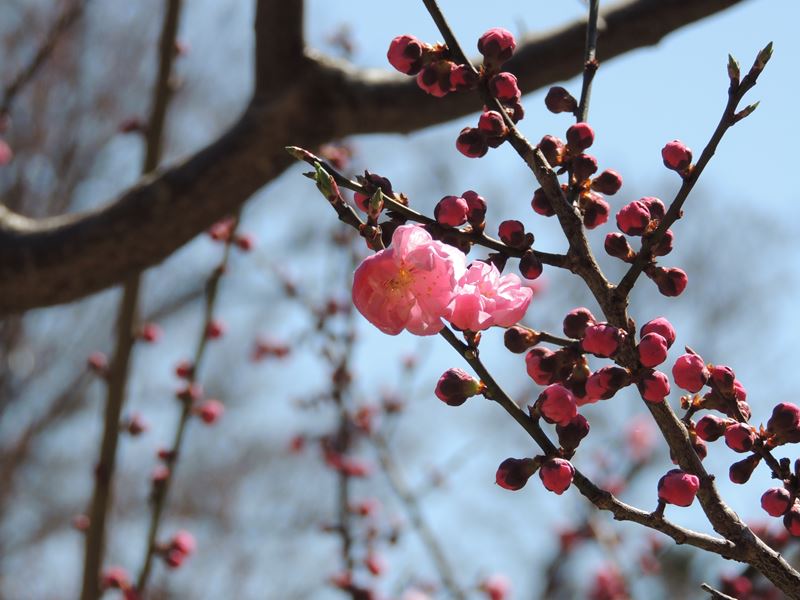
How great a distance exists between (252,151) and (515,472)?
62.2 inches

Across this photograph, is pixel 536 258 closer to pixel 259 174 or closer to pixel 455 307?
pixel 455 307

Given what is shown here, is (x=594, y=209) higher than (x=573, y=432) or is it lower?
higher

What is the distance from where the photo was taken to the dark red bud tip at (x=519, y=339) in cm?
105

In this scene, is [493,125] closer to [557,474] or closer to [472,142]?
[472,142]

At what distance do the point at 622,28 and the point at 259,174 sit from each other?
40.6 inches

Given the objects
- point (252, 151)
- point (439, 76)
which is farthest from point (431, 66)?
point (252, 151)

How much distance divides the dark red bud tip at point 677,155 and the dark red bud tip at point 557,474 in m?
0.38

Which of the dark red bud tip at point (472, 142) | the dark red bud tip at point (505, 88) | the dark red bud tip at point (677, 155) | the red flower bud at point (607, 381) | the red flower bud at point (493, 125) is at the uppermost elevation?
the dark red bud tip at point (677, 155)

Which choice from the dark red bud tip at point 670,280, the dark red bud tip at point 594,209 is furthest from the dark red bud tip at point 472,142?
the dark red bud tip at point 670,280

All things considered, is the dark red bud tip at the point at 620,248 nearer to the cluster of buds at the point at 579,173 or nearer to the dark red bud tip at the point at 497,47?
the cluster of buds at the point at 579,173

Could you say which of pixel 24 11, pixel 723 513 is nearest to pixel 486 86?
pixel 723 513

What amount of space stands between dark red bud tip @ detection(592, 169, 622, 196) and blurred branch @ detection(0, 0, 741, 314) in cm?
125

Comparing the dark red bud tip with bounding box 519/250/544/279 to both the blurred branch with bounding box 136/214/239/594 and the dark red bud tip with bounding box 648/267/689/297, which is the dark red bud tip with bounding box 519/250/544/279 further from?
the blurred branch with bounding box 136/214/239/594

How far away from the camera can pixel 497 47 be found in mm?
1157
